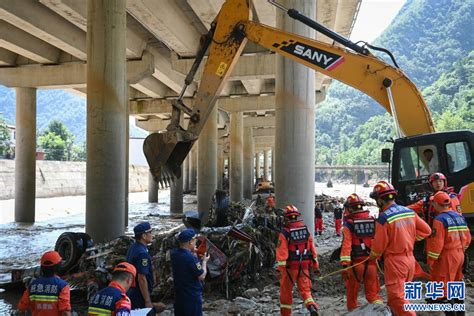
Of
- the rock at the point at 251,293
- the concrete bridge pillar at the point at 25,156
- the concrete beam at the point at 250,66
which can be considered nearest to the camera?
the rock at the point at 251,293

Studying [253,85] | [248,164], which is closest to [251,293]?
[253,85]

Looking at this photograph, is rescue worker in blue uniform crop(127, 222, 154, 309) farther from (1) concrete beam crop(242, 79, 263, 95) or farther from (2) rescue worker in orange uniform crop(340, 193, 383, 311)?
(1) concrete beam crop(242, 79, 263, 95)

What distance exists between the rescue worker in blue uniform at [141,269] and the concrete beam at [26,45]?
13737mm

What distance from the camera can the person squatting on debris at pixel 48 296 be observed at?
12.8 ft

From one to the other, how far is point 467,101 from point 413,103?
7292cm

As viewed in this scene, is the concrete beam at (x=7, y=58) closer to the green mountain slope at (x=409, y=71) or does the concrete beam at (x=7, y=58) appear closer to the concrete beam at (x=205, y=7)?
the concrete beam at (x=205, y=7)

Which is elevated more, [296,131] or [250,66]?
[250,66]

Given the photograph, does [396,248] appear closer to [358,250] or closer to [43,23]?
[358,250]

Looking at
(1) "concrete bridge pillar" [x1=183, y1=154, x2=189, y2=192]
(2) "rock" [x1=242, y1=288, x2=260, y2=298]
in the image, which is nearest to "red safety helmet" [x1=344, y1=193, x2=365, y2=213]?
(2) "rock" [x1=242, y1=288, x2=260, y2=298]

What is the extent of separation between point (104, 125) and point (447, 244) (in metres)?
7.60

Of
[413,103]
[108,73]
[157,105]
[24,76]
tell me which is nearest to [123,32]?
[108,73]

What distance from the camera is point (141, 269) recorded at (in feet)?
16.7

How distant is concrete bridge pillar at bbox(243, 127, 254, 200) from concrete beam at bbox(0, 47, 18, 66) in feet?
76.5

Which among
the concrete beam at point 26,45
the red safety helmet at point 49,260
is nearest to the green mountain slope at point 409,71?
the concrete beam at point 26,45
